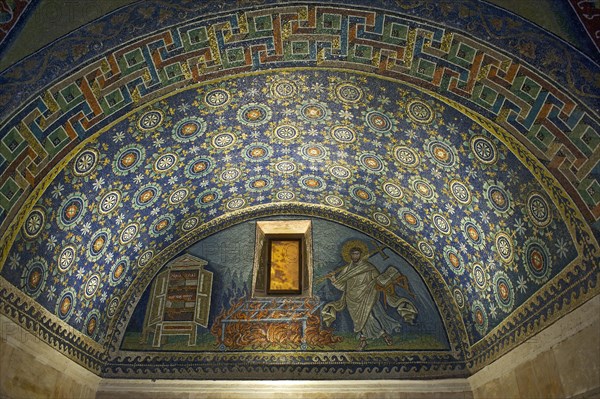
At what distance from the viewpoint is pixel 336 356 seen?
938 centimetres

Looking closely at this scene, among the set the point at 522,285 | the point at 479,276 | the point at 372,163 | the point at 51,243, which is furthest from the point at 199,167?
the point at 522,285

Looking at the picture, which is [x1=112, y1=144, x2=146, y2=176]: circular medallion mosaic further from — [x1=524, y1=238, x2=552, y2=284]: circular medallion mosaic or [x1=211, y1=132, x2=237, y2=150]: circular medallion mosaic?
[x1=524, y1=238, x2=552, y2=284]: circular medallion mosaic

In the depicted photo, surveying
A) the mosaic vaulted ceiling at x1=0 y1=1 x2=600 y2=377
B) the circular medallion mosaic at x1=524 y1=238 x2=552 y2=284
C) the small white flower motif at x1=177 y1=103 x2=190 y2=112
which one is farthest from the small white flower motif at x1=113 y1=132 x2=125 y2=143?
the circular medallion mosaic at x1=524 y1=238 x2=552 y2=284

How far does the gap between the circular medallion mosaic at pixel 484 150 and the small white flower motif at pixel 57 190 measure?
531 centimetres

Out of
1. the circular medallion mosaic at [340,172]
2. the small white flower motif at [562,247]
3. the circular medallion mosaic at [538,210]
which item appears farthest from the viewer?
the circular medallion mosaic at [340,172]

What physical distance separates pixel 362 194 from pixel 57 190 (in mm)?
4817

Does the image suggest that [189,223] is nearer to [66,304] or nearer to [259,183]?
[259,183]

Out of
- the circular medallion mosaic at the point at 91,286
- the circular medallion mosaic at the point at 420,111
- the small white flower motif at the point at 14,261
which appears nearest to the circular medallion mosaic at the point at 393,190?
the circular medallion mosaic at the point at 420,111

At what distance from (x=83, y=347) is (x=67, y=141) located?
11.6ft

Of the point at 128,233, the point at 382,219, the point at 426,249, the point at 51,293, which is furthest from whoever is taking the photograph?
the point at 382,219

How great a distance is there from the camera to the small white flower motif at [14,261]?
274 inches

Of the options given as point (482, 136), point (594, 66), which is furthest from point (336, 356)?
point (594, 66)

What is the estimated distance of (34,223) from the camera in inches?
285

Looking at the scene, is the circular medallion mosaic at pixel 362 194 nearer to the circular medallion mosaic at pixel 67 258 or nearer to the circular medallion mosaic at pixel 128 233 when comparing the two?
the circular medallion mosaic at pixel 128 233
